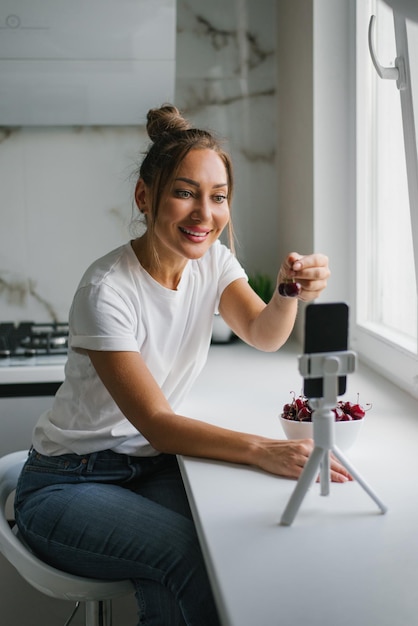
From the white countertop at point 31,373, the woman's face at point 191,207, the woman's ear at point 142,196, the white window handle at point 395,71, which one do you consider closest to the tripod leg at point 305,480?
the woman's face at point 191,207

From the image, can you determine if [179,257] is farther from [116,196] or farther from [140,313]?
[116,196]

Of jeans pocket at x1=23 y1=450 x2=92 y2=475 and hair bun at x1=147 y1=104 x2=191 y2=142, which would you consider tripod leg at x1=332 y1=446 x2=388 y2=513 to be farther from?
hair bun at x1=147 y1=104 x2=191 y2=142

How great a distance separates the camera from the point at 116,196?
2951mm

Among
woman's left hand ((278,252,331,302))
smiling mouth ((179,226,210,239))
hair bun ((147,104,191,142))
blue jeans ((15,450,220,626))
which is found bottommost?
blue jeans ((15,450,220,626))

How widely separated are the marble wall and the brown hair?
129 centimetres

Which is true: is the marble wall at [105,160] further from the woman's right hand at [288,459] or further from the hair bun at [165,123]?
the woman's right hand at [288,459]

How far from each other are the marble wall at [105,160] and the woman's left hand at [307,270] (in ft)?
5.27

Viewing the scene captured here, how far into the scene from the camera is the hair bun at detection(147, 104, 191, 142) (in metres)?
1.60

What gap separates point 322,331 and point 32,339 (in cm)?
179

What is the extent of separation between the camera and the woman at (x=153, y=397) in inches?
50.7

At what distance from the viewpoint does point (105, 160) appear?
2.92 m

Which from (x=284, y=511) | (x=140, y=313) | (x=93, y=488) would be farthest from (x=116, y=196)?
(x=284, y=511)

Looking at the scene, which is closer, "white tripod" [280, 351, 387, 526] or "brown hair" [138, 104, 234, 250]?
"white tripod" [280, 351, 387, 526]

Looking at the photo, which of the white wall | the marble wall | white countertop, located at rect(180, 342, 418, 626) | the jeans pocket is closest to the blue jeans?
the jeans pocket
